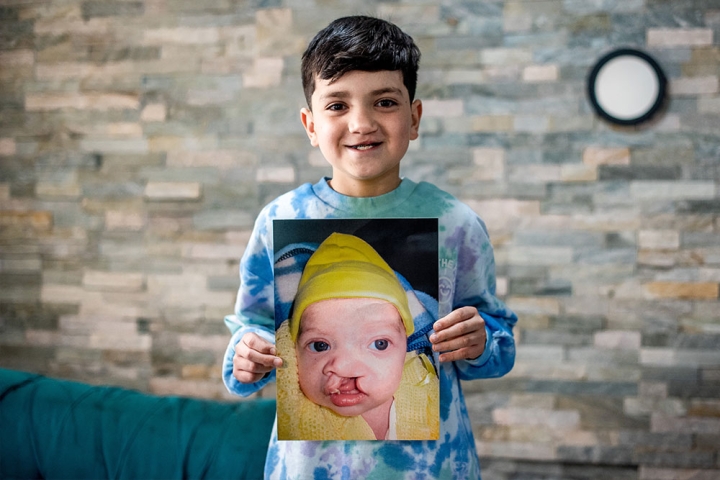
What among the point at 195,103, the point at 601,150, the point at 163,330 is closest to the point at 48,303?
the point at 163,330

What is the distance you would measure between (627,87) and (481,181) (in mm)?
527

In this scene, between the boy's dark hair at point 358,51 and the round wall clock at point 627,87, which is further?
the round wall clock at point 627,87

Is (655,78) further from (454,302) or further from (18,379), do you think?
(18,379)

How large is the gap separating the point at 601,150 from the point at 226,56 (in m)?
1.27

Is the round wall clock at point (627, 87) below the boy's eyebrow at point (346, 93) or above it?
above

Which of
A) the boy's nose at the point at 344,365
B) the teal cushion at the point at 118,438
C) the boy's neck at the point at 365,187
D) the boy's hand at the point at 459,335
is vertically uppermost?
the boy's neck at the point at 365,187

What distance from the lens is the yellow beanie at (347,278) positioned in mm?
729

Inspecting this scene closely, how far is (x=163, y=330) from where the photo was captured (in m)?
2.10

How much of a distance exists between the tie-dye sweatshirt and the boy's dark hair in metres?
0.15

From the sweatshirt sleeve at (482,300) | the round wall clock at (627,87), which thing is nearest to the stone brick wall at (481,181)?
the round wall clock at (627,87)

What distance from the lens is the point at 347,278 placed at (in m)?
0.74

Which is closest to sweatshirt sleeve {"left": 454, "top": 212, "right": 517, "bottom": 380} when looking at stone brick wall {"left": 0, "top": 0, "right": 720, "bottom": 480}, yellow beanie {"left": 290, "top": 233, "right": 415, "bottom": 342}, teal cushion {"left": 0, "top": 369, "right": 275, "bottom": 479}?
yellow beanie {"left": 290, "top": 233, "right": 415, "bottom": 342}

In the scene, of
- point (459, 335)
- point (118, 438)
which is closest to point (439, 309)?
point (459, 335)

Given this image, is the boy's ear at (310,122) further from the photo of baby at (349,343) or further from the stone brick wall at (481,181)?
the stone brick wall at (481,181)
